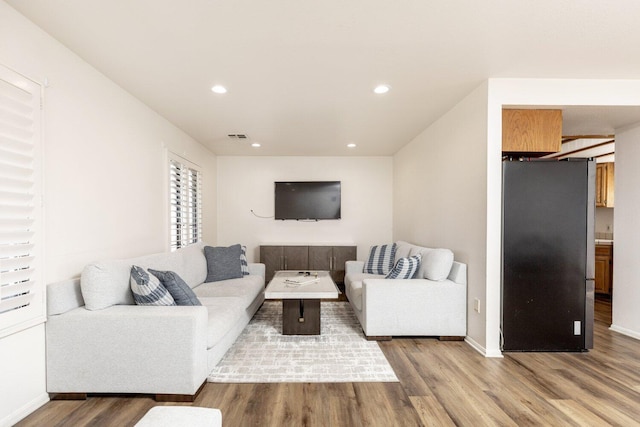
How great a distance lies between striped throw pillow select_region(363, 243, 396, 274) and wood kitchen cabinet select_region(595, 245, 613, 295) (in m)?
3.50

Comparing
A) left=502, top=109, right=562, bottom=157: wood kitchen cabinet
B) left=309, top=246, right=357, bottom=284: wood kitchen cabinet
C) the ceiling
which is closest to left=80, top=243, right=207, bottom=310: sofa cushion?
the ceiling

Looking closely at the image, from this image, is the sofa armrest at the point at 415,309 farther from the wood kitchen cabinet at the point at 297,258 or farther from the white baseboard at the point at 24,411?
the white baseboard at the point at 24,411

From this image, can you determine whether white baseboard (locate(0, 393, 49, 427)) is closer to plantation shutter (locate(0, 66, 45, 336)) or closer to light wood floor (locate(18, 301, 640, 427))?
light wood floor (locate(18, 301, 640, 427))

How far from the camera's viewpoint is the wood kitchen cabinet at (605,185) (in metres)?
5.06

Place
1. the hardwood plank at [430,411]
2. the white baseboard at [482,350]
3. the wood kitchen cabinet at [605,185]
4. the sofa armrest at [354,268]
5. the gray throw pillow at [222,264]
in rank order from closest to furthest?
the hardwood plank at [430,411] → the white baseboard at [482,350] → the gray throw pillow at [222,264] → the sofa armrest at [354,268] → the wood kitchen cabinet at [605,185]

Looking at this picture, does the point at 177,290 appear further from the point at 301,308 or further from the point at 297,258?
the point at 297,258

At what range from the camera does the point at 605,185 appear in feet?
16.8

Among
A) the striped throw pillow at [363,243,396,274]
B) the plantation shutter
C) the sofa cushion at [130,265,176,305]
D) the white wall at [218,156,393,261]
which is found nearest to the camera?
the plantation shutter

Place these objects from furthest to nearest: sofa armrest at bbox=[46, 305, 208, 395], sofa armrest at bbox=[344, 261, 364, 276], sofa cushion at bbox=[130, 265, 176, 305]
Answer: sofa armrest at bbox=[344, 261, 364, 276] → sofa cushion at bbox=[130, 265, 176, 305] → sofa armrest at bbox=[46, 305, 208, 395]

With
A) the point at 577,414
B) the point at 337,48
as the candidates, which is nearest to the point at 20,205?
the point at 337,48

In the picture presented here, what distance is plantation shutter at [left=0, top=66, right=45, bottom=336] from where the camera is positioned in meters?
1.71

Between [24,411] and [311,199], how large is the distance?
14.7ft

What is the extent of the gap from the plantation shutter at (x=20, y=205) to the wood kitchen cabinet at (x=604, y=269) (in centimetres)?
697

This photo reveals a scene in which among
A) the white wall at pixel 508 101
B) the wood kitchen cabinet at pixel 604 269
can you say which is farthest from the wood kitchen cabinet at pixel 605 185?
the white wall at pixel 508 101
